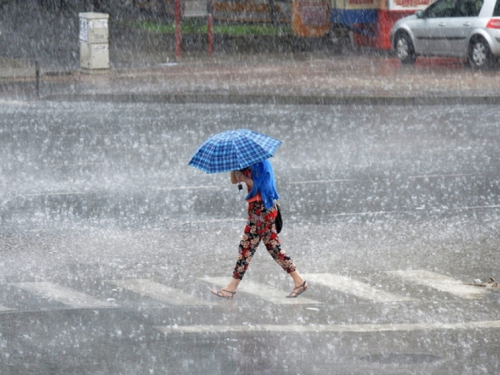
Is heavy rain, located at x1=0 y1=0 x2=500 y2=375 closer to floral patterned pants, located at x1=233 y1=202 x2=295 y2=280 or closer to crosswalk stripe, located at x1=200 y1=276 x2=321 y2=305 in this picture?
crosswalk stripe, located at x1=200 y1=276 x2=321 y2=305

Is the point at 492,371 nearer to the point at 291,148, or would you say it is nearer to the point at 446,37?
the point at 291,148

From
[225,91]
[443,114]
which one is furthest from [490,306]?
[225,91]

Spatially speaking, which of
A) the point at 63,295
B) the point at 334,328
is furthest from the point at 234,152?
the point at 63,295

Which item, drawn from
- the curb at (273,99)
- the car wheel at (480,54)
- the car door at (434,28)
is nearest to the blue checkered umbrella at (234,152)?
the curb at (273,99)

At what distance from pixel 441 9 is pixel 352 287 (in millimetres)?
18807

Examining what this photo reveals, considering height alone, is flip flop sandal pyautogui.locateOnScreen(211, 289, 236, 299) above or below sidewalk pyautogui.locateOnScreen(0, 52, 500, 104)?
above

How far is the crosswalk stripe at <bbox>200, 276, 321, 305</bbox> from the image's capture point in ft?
28.0

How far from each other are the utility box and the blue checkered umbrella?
18.0 metres

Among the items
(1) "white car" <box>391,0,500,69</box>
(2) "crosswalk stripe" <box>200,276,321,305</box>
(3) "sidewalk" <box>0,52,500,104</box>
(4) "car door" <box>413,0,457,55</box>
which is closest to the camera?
(2) "crosswalk stripe" <box>200,276,321,305</box>

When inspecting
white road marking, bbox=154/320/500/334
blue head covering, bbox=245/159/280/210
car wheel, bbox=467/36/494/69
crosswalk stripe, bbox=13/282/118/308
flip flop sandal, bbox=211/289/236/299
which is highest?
blue head covering, bbox=245/159/280/210

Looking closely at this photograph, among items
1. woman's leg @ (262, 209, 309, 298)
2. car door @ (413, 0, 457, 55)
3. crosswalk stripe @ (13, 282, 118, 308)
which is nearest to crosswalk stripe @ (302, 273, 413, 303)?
woman's leg @ (262, 209, 309, 298)

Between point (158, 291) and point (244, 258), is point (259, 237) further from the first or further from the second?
point (158, 291)

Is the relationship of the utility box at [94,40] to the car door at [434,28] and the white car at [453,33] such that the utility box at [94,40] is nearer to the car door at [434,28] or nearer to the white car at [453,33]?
the white car at [453,33]

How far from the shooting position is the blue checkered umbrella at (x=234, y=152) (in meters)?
8.27
